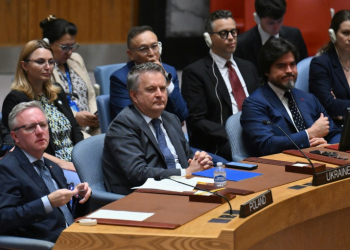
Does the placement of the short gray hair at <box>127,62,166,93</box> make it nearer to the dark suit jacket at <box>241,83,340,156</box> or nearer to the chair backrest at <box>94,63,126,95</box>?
the dark suit jacket at <box>241,83,340,156</box>

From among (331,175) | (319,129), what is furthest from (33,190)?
(319,129)

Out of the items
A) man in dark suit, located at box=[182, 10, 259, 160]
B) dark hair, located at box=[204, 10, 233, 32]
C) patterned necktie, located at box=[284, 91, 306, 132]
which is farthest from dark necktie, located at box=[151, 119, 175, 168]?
dark hair, located at box=[204, 10, 233, 32]

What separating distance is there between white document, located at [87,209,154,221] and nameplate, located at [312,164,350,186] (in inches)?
31.2

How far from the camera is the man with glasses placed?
13.5 feet

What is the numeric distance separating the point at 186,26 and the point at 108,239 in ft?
19.5

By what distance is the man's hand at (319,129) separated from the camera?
382cm

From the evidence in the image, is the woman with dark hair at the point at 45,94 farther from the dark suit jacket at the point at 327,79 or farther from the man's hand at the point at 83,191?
the dark suit jacket at the point at 327,79

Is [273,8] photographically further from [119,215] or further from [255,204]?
[119,215]

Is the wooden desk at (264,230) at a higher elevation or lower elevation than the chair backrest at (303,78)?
lower

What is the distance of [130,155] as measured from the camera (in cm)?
Result: 315

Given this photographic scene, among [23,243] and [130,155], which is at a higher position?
[130,155]

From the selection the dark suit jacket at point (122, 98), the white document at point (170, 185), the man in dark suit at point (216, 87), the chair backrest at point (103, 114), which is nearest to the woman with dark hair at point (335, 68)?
the man in dark suit at point (216, 87)

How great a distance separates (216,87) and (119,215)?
219cm

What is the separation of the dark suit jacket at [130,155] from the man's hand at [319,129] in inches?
38.7
